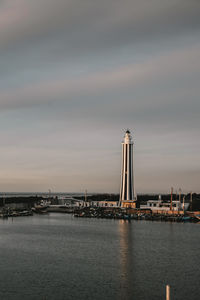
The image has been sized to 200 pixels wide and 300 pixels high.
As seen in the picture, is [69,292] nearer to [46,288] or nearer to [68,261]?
[46,288]

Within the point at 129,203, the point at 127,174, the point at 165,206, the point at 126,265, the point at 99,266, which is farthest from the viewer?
the point at 165,206

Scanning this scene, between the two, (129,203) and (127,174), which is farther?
(129,203)

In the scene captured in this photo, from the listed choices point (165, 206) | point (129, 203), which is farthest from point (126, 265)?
point (165, 206)

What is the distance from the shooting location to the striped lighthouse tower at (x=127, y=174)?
8188 cm

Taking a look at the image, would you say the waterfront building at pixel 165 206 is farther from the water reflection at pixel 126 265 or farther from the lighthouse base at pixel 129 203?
the water reflection at pixel 126 265

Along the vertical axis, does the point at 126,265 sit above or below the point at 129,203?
below

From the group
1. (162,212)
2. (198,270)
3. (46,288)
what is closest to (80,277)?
(46,288)

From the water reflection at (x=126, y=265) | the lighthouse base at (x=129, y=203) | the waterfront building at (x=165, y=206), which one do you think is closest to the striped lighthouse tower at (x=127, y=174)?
the lighthouse base at (x=129, y=203)

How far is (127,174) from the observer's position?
8175 centimetres

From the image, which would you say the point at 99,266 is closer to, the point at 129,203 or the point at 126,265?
the point at 126,265

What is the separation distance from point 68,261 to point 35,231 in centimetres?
2385

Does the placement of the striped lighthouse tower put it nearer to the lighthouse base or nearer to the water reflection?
the lighthouse base

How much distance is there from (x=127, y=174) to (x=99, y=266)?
4970 centimetres

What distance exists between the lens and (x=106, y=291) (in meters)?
25.4
